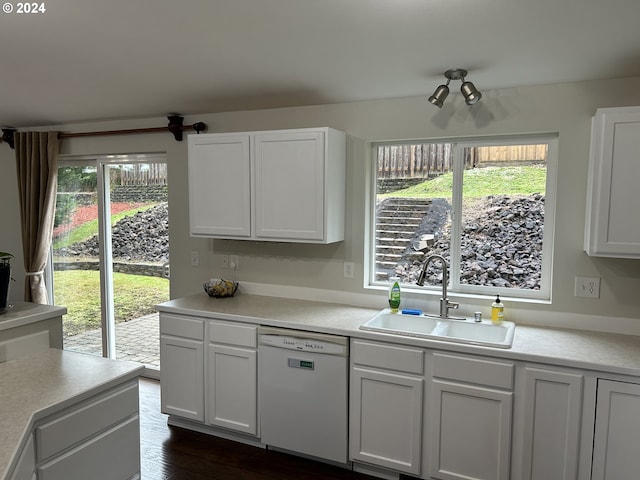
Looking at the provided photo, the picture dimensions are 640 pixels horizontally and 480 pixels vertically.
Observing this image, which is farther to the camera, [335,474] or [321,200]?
[321,200]

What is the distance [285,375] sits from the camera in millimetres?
2850

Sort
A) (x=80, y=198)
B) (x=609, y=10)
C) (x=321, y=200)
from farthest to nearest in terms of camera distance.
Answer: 1. (x=80, y=198)
2. (x=321, y=200)
3. (x=609, y=10)

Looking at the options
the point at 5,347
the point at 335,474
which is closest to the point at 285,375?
the point at 335,474

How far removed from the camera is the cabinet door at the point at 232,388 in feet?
9.74

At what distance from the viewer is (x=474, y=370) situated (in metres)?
2.40

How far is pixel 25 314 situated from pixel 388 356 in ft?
6.06

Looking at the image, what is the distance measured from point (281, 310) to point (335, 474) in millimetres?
1033

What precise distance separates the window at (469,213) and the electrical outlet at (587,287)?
6.9 inches

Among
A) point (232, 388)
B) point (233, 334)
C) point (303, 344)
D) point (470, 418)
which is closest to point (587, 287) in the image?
point (470, 418)

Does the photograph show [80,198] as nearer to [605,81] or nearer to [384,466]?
[384,466]

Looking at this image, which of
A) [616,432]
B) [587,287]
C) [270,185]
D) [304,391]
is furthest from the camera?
[270,185]

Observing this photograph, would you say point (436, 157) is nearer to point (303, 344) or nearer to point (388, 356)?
point (388, 356)

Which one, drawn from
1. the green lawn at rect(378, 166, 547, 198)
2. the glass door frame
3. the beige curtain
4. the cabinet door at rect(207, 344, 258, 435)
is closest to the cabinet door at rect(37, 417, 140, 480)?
the cabinet door at rect(207, 344, 258, 435)

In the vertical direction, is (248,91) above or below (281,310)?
above
